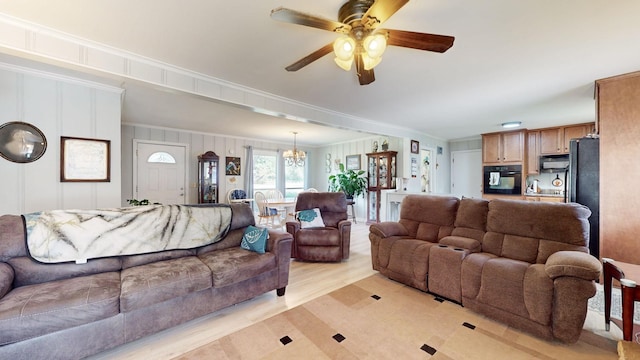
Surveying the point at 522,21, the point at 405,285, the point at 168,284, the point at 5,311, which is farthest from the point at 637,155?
the point at 5,311

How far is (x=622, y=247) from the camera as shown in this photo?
2.66 m

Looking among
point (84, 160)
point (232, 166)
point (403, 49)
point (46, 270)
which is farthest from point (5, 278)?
point (232, 166)

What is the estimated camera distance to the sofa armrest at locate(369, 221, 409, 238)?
2932mm

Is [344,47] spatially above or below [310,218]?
above

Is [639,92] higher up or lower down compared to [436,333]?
higher up

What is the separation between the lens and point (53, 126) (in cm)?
266

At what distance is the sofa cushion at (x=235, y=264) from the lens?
2049mm

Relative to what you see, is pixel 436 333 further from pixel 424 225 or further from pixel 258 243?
pixel 258 243

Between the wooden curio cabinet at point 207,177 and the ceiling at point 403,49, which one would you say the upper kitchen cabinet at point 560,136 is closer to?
the ceiling at point 403,49

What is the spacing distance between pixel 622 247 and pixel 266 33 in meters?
4.36

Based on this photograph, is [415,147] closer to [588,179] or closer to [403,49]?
[588,179]

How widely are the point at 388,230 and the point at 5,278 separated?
3266 mm

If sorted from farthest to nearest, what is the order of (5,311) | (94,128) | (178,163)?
(178,163)
(94,128)
(5,311)

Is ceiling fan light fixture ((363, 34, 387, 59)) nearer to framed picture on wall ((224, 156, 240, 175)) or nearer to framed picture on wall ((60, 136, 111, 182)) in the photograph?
framed picture on wall ((60, 136, 111, 182))
